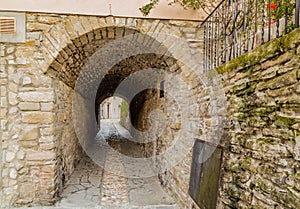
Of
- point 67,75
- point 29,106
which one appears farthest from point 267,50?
point 67,75

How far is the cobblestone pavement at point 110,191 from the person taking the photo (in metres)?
3.45

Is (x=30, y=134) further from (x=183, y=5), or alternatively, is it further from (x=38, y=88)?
(x=183, y=5)

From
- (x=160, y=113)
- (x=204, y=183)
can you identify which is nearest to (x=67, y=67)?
(x=160, y=113)

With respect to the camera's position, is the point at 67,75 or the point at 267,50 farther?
the point at 67,75

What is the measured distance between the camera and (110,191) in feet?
13.1

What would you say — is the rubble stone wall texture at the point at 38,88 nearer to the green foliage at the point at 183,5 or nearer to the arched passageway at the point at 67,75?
the arched passageway at the point at 67,75

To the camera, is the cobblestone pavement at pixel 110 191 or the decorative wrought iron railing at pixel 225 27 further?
the cobblestone pavement at pixel 110 191

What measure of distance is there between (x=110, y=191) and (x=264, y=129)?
10.0 ft

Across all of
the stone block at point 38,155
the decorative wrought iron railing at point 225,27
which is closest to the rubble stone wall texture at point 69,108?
the stone block at point 38,155

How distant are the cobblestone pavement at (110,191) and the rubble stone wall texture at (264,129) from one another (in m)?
1.74

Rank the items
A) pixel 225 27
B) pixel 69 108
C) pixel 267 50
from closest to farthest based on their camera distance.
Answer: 1. pixel 267 50
2. pixel 225 27
3. pixel 69 108

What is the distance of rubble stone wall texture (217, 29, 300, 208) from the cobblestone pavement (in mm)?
1741

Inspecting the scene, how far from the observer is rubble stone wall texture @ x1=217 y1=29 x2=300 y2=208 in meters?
1.33

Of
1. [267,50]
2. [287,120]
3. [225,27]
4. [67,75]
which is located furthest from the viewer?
[67,75]
